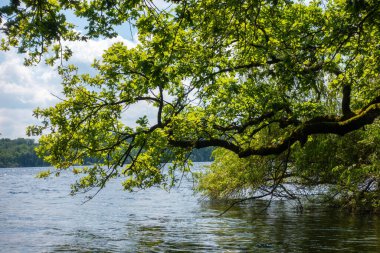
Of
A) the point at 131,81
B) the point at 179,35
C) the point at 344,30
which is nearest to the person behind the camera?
the point at 344,30

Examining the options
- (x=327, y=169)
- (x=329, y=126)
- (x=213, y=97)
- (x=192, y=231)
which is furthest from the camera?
(x=192, y=231)

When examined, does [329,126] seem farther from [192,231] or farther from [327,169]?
[192,231]

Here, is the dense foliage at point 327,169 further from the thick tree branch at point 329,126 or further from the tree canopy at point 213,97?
the thick tree branch at point 329,126

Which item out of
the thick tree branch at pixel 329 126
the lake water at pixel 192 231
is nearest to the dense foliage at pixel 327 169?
the lake water at pixel 192 231

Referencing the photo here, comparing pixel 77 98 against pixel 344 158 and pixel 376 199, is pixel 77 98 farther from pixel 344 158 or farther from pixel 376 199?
pixel 376 199

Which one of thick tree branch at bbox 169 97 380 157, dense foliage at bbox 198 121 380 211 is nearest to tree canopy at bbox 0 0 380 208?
thick tree branch at bbox 169 97 380 157

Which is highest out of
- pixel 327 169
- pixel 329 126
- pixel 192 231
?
pixel 329 126

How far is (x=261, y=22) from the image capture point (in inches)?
594

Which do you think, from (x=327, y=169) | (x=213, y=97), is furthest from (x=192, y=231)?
(x=213, y=97)

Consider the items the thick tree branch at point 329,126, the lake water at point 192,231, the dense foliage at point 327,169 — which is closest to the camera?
the thick tree branch at point 329,126

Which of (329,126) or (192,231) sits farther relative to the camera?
(192,231)

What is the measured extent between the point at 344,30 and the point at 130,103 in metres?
8.83

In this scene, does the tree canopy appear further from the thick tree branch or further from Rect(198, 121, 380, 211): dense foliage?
Rect(198, 121, 380, 211): dense foliage

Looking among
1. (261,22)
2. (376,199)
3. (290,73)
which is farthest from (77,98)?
(376,199)
